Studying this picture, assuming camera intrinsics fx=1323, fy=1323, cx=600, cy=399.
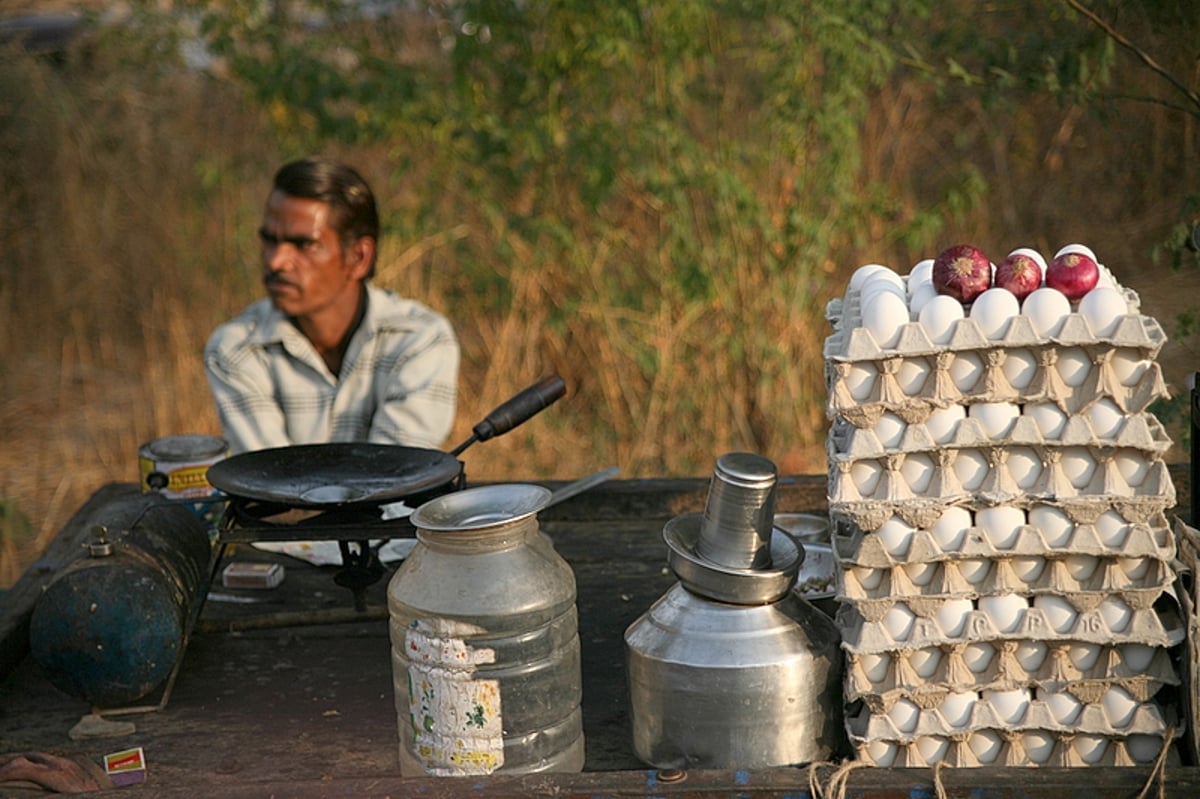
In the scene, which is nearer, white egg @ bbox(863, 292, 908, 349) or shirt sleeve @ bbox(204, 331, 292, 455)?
white egg @ bbox(863, 292, 908, 349)

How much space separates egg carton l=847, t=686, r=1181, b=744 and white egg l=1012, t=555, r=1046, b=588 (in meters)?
0.20

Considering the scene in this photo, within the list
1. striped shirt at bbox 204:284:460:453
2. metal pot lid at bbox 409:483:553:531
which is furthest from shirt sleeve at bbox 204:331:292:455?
metal pot lid at bbox 409:483:553:531

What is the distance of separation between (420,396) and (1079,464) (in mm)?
2499

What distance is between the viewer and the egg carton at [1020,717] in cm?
237

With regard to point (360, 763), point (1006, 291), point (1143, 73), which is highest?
point (1143, 73)

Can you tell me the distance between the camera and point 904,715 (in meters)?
2.38

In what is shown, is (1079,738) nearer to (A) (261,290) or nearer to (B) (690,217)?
(B) (690,217)

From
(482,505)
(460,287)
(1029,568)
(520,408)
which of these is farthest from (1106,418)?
(460,287)

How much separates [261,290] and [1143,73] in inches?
196

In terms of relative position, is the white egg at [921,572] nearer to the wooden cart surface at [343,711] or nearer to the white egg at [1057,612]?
the white egg at [1057,612]

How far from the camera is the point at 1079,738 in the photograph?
2402mm

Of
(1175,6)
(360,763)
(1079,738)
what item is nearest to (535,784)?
(360,763)

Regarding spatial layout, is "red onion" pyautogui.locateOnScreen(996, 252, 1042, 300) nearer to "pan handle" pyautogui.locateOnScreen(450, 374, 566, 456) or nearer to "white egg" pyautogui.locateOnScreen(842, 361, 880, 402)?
"white egg" pyautogui.locateOnScreen(842, 361, 880, 402)

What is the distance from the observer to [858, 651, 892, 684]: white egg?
237 centimetres
